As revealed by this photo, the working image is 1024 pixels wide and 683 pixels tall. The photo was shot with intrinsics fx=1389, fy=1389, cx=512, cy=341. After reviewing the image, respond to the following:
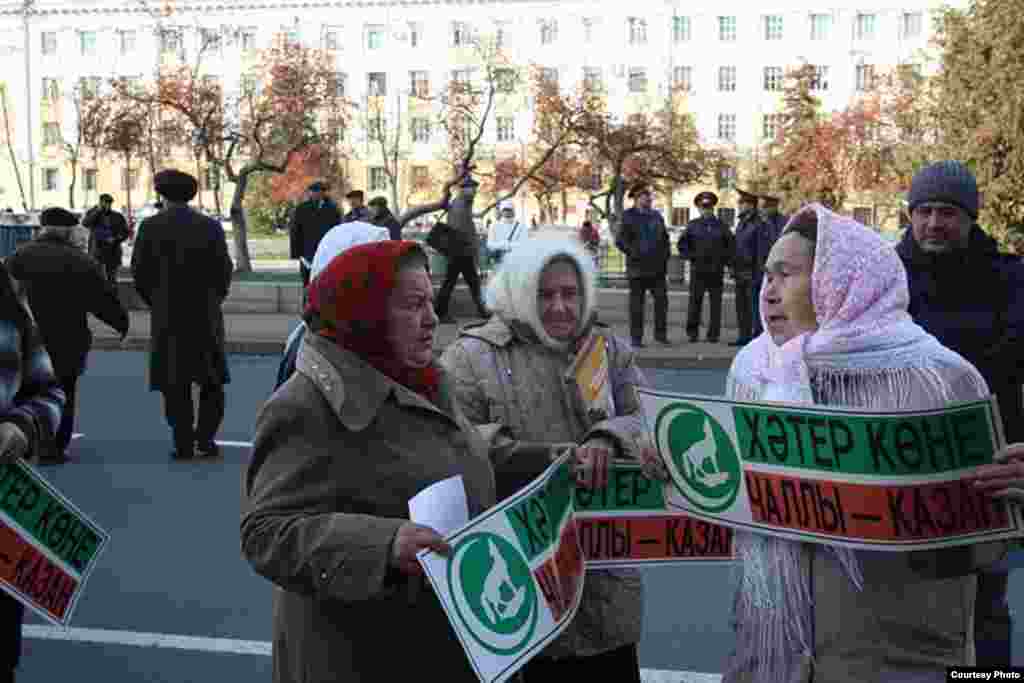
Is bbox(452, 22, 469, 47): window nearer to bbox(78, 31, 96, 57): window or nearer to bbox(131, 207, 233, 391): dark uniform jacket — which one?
bbox(78, 31, 96, 57): window

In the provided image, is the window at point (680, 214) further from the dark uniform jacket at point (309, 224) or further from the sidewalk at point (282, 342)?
the dark uniform jacket at point (309, 224)

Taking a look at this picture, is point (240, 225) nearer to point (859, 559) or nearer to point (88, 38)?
point (859, 559)

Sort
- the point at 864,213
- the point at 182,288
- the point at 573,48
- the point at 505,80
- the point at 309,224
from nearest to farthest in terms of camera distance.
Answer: the point at 182,288
the point at 309,224
the point at 505,80
the point at 864,213
the point at 573,48

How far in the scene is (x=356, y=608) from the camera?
2.88 m

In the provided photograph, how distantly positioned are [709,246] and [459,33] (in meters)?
58.9

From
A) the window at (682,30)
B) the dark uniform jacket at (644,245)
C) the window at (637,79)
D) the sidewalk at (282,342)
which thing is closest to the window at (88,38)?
the window at (637,79)

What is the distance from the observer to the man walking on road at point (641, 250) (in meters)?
16.0

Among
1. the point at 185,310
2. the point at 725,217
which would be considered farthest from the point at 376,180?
the point at 185,310

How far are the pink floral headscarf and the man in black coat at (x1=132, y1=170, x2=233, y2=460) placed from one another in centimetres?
735

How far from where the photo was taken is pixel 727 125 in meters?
82.9

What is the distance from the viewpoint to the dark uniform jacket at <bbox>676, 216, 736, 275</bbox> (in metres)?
16.5

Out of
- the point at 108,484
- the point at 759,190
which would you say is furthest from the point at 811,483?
the point at 759,190

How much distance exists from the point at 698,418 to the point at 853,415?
383mm

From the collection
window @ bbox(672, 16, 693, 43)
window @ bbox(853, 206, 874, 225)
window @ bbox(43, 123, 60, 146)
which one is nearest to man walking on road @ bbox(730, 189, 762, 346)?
window @ bbox(853, 206, 874, 225)
